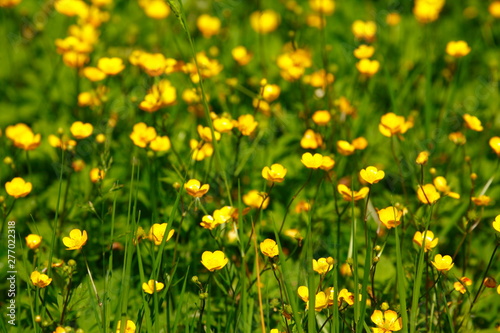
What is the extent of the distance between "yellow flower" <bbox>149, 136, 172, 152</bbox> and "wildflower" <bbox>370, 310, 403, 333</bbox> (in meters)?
1.05

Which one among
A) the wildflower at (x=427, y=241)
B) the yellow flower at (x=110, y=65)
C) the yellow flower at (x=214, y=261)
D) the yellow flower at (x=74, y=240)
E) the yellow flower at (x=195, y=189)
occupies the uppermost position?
the yellow flower at (x=110, y=65)

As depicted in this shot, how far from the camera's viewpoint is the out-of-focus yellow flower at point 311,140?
7.73 ft

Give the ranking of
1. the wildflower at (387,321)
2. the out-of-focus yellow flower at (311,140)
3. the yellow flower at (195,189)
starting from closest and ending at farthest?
the wildflower at (387,321) → the yellow flower at (195,189) → the out-of-focus yellow flower at (311,140)

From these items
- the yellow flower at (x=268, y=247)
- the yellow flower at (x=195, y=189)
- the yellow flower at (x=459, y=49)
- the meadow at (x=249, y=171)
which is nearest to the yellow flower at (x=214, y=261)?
the meadow at (x=249, y=171)

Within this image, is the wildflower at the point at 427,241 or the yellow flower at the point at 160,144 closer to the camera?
the wildflower at the point at 427,241

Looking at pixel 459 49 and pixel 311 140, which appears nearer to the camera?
pixel 311 140

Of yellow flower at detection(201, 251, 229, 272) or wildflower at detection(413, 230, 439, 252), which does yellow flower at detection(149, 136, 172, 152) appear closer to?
yellow flower at detection(201, 251, 229, 272)

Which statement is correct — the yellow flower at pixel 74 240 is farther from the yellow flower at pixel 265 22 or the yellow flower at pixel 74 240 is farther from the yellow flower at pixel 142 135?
the yellow flower at pixel 265 22

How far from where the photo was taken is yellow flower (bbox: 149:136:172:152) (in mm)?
2221

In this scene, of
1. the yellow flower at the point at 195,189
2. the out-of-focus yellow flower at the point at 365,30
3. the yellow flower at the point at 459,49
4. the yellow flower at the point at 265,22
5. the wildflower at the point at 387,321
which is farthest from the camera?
the yellow flower at the point at 265,22

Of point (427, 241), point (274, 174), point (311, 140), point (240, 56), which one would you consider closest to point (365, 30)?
point (240, 56)

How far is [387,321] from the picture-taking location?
1.69m

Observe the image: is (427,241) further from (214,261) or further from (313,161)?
(214,261)

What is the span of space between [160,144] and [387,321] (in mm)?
1109
